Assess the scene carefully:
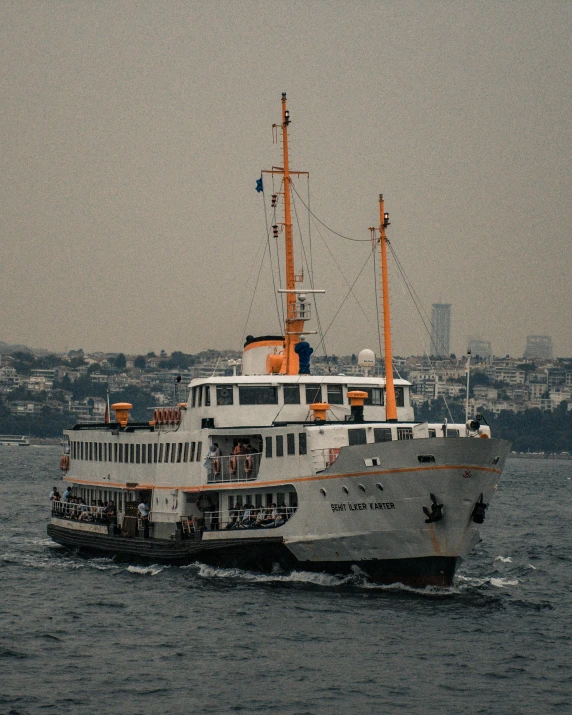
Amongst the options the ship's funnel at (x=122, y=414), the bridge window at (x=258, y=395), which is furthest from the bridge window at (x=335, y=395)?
the ship's funnel at (x=122, y=414)

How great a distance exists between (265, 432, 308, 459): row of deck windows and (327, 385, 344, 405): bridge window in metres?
4.50

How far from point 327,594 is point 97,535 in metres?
12.6

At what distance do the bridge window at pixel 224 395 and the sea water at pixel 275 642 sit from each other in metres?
5.11

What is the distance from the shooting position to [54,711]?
2466 centimetres

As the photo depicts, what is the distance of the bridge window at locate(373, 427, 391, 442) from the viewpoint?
37188mm

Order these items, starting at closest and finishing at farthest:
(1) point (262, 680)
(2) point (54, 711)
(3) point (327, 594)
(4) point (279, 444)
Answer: (2) point (54, 711) < (1) point (262, 680) < (3) point (327, 594) < (4) point (279, 444)

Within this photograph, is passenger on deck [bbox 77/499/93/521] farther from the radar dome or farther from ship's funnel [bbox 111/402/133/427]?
the radar dome

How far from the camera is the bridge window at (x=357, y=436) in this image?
3666cm

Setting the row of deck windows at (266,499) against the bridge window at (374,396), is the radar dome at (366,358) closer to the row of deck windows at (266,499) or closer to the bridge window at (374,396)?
the bridge window at (374,396)

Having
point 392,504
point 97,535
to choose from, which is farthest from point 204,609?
point 97,535

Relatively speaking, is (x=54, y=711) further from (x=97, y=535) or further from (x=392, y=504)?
(x=97, y=535)

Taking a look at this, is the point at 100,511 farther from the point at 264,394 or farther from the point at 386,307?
the point at 386,307

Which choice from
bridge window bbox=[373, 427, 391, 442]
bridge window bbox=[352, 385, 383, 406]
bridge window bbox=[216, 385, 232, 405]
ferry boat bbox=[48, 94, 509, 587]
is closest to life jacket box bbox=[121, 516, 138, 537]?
ferry boat bbox=[48, 94, 509, 587]

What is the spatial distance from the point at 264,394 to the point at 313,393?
161 cm
